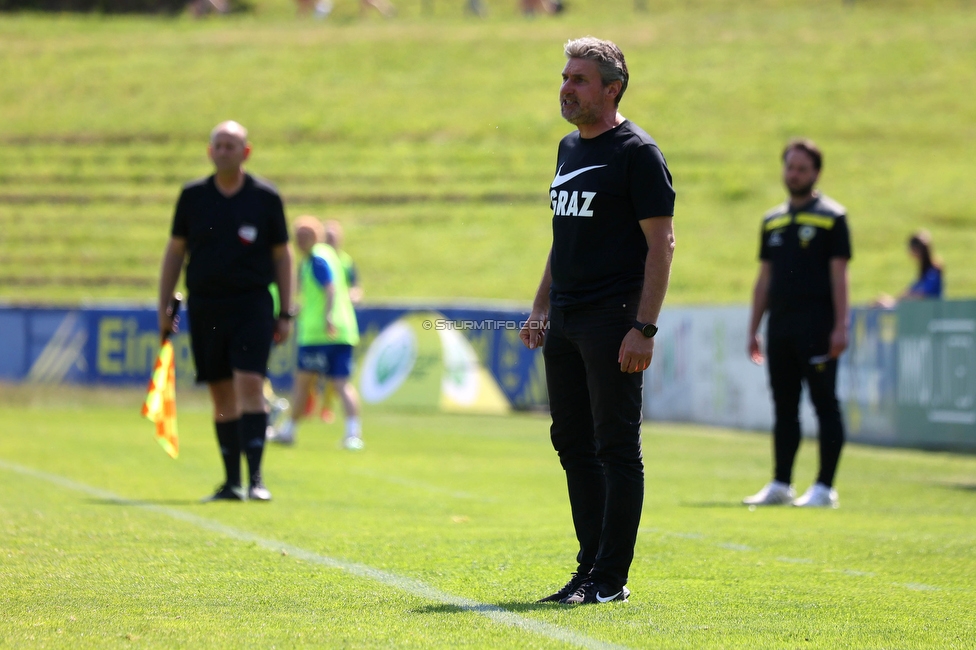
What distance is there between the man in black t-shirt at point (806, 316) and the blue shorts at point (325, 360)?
591cm

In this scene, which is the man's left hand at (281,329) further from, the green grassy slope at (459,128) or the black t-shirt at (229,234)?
the green grassy slope at (459,128)

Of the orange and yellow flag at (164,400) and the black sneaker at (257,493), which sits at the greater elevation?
the orange and yellow flag at (164,400)

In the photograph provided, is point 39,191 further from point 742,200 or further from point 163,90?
point 742,200

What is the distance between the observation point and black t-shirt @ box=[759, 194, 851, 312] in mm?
9438

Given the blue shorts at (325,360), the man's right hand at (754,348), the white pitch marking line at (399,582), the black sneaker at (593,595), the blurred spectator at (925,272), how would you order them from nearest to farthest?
the white pitch marking line at (399,582) → the black sneaker at (593,595) → the man's right hand at (754,348) → the blue shorts at (325,360) → the blurred spectator at (925,272)

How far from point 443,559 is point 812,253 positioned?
404 centimetres

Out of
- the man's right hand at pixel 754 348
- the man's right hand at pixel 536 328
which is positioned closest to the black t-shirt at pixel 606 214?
the man's right hand at pixel 536 328

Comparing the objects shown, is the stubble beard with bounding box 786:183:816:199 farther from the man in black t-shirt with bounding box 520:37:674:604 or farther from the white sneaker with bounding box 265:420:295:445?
the white sneaker with bounding box 265:420:295:445

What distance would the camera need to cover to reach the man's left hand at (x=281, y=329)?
9.12 metres

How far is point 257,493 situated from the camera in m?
9.07

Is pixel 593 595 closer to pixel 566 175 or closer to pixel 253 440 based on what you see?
pixel 566 175

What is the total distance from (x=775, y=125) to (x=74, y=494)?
3996 cm

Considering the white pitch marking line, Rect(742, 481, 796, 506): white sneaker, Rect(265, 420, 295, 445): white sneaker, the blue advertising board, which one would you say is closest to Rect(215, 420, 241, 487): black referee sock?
the white pitch marking line

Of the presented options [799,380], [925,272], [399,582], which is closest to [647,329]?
[399,582]
